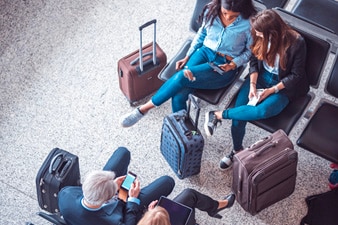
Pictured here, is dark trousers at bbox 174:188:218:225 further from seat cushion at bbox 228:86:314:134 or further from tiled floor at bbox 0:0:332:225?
seat cushion at bbox 228:86:314:134

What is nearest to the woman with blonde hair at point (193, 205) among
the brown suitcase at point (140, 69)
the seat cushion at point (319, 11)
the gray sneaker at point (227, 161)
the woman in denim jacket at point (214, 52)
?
the gray sneaker at point (227, 161)

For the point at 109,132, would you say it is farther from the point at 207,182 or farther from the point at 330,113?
the point at 330,113

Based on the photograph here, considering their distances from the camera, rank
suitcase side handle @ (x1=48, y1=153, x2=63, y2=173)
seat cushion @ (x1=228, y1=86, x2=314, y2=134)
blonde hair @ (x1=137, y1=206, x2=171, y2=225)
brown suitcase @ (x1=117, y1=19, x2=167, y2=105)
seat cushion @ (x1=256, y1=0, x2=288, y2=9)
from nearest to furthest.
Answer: blonde hair @ (x1=137, y1=206, x2=171, y2=225) < suitcase side handle @ (x1=48, y1=153, x2=63, y2=173) < seat cushion @ (x1=228, y1=86, x2=314, y2=134) < brown suitcase @ (x1=117, y1=19, x2=167, y2=105) < seat cushion @ (x1=256, y1=0, x2=288, y2=9)

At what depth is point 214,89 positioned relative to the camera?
3.55 m

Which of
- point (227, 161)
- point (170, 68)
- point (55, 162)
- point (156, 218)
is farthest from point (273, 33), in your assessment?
point (55, 162)

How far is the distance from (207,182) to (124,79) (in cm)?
100

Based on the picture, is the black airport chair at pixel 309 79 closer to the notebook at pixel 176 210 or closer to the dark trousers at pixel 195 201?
the dark trousers at pixel 195 201

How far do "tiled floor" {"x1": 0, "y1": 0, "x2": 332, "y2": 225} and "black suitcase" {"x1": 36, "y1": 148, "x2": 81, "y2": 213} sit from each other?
1.17 feet

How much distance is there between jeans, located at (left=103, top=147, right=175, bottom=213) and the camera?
3141mm

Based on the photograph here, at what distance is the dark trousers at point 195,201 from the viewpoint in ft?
10.2

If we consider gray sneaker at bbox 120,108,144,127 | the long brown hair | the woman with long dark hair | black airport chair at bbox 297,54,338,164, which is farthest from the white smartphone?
gray sneaker at bbox 120,108,144,127

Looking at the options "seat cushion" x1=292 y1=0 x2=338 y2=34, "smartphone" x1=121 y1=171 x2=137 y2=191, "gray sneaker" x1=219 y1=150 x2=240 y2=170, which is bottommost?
"gray sneaker" x1=219 y1=150 x2=240 y2=170

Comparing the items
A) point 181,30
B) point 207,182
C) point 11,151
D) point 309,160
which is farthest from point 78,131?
point 309,160

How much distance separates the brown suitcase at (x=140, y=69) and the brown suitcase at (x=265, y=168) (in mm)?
1003
